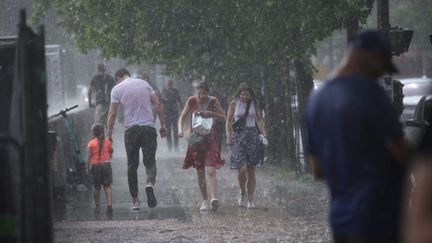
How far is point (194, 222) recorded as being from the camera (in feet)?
40.6

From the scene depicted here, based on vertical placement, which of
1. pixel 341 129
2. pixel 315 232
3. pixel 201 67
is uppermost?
pixel 201 67

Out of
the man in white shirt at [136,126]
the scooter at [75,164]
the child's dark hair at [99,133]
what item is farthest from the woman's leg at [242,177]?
the scooter at [75,164]

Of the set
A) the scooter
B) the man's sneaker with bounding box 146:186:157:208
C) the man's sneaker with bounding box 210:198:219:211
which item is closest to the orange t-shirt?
the man's sneaker with bounding box 146:186:157:208

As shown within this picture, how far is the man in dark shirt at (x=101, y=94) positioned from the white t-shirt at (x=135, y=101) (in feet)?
20.5

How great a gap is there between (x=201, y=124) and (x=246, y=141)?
2.18 ft

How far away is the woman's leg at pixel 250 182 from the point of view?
1380 centimetres

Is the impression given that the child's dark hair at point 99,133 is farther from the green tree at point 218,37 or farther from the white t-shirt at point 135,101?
the green tree at point 218,37

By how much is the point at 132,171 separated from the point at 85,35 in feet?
21.7

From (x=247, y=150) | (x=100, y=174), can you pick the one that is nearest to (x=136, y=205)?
(x=100, y=174)

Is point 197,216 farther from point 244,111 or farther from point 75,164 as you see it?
point 75,164

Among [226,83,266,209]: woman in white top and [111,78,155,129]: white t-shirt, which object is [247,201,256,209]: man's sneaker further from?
→ [111,78,155,129]: white t-shirt

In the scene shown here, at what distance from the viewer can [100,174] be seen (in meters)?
13.6

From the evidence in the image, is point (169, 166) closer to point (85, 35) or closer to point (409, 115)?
point (85, 35)

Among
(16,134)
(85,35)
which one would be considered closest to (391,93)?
(85,35)
